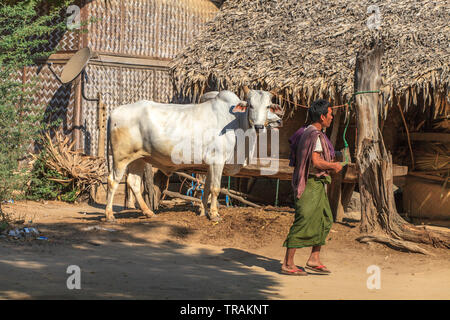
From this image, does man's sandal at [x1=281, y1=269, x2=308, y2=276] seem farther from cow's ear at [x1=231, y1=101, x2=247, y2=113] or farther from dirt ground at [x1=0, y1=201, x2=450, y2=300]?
cow's ear at [x1=231, y1=101, x2=247, y2=113]

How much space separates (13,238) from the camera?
7137mm

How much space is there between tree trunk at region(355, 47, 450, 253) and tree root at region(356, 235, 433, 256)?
0.04 ft

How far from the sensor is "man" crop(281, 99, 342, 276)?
6.04 m

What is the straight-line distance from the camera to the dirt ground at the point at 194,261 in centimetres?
524

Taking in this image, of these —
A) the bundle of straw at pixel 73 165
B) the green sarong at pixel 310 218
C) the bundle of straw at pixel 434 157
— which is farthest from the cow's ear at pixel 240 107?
the bundle of straw at pixel 73 165

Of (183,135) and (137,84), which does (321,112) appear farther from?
(137,84)

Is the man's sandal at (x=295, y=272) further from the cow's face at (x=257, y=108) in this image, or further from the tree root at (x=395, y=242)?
the cow's face at (x=257, y=108)

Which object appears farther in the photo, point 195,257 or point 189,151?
point 189,151

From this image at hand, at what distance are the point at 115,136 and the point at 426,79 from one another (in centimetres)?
452

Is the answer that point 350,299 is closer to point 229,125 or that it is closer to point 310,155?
point 310,155

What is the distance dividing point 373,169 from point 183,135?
2.68 meters

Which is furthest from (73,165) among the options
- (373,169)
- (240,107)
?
(373,169)

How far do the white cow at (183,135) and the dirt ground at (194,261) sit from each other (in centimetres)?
61

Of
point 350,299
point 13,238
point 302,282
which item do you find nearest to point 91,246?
point 13,238
